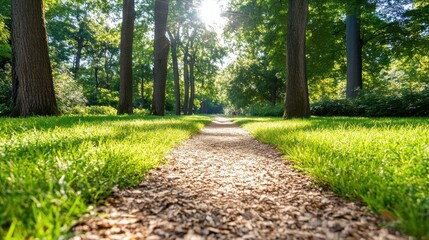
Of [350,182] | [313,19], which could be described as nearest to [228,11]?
[313,19]

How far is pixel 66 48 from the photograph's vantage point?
36250 millimetres

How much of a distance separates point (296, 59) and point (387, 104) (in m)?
5.46

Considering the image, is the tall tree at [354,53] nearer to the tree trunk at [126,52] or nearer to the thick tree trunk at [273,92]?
the tree trunk at [126,52]

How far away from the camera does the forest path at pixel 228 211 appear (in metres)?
1.72

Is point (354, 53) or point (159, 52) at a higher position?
point (354, 53)

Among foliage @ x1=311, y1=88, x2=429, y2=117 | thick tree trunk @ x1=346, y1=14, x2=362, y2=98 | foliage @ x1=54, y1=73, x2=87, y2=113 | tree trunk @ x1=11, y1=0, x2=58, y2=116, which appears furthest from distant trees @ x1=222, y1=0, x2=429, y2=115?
foliage @ x1=54, y1=73, x2=87, y2=113

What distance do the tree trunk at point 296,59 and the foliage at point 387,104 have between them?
4.71 m

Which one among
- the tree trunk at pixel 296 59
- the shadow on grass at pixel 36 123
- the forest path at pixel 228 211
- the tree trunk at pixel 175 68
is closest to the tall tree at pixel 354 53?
the tree trunk at pixel 296 59

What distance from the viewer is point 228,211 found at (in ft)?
7.17

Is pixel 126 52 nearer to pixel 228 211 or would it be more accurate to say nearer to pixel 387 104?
pixel 228 211

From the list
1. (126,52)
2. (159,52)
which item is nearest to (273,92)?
(159,52)

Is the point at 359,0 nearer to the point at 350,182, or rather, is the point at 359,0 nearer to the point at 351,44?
the point at 351,44

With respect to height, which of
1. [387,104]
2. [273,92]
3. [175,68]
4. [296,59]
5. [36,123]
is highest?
[175,68]

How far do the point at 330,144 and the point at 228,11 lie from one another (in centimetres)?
1133
